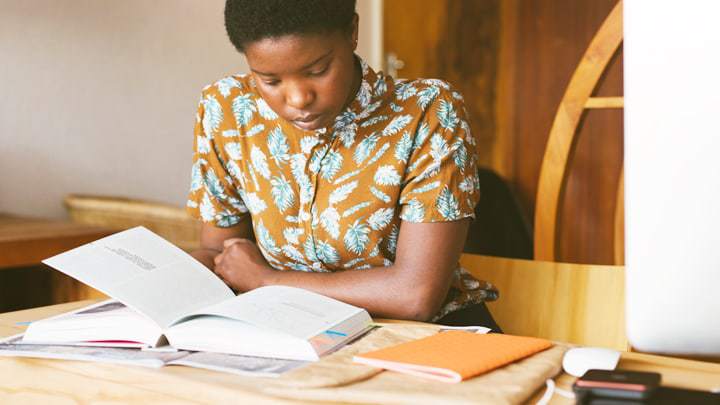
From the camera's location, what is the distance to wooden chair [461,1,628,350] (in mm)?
1424

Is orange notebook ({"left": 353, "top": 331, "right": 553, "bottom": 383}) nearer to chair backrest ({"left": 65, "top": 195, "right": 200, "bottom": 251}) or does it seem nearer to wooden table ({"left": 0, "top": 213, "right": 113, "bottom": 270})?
wooden table ({"left": 0, "top": 213, "right": 113, "bottom": 270})

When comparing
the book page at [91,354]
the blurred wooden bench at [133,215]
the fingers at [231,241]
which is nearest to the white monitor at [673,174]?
the book page at [91,354]

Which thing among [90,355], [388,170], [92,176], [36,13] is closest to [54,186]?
[92,176]

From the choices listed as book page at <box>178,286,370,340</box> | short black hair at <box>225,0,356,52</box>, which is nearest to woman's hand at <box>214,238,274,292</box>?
book page at <box>178,286,370,340</box>

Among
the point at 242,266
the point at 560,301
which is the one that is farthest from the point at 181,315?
the point at 560,301

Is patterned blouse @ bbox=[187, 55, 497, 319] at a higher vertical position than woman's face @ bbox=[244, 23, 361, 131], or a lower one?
lower

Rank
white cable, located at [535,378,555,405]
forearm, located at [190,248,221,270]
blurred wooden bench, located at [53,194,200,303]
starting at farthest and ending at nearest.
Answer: blurred wooden bench, located at [53,194,200,303]
forearm, located at [190,248,221,270]
white cable, located at [535,378,555,405]

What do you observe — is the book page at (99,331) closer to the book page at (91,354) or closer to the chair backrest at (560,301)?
the book page at (91,354)

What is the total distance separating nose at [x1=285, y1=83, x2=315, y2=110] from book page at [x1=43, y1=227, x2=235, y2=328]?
263mm

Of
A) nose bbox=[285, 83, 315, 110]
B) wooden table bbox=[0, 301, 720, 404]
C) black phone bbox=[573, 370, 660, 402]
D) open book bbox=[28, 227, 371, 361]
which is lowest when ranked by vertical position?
wooden table bbox=[0, 301, 720, 404]

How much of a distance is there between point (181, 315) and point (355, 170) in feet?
1.46

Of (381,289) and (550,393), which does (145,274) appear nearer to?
(381,289)

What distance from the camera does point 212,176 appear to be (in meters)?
1.52

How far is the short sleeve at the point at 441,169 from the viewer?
1.33 m
